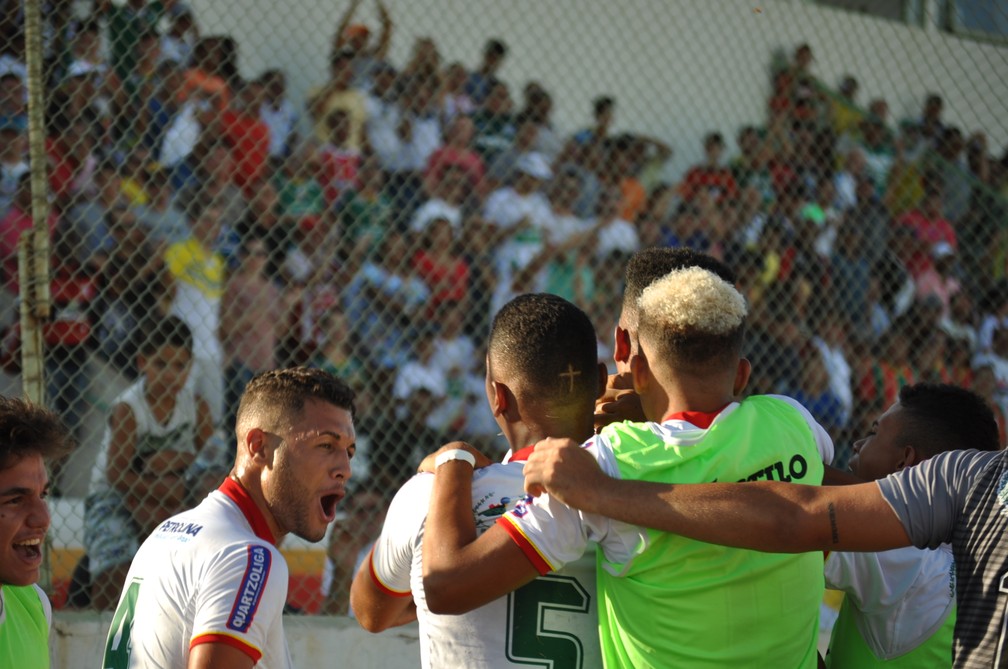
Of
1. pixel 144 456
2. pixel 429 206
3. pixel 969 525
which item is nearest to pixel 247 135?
pixel 429 206

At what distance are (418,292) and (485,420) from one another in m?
0.89

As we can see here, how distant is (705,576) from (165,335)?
145 inches

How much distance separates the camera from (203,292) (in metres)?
5.87

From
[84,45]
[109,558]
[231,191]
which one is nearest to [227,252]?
[231,191]

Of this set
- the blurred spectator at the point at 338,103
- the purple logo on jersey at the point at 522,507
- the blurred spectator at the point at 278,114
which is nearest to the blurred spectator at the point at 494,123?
the blurred spectator at the point at 338,103

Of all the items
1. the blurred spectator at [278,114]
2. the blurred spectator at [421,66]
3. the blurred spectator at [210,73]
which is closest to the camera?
the blurred spectator at [210,73]

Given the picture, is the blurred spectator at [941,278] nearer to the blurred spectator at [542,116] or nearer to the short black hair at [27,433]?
the blurred spectator at [542,116]

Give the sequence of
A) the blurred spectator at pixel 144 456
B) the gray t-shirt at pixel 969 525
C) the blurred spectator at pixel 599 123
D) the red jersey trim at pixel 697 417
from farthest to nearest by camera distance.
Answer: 1. the blurred spectator at pixel 599 123
2. the blurred spectator at pixel 144 456
3. the red jersey trim at pixel 697 417
4. the gray t-shirt at pixel 969 525

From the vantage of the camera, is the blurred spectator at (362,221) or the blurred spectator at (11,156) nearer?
the blurred spectator at (11,156)

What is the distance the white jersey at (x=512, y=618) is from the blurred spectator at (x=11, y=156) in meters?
3.78

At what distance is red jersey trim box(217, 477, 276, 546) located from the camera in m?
2.99

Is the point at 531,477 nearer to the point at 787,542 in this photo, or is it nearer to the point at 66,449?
the point at 787,542

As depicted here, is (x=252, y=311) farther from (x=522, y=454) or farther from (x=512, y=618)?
(x=512, y=618)

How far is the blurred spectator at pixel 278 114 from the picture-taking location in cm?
633
